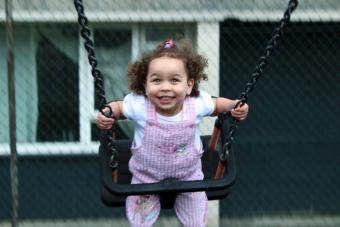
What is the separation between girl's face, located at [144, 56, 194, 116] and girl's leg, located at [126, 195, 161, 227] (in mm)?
427

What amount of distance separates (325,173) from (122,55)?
2.26m

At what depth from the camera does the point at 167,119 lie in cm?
256

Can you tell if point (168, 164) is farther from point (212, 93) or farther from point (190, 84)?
point (212, 93)

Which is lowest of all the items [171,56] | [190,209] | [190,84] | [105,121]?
[190,209]

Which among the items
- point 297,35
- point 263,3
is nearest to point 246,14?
point 263,3

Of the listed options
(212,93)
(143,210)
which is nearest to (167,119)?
(143,210)

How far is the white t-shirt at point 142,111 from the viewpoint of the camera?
257 centimetres

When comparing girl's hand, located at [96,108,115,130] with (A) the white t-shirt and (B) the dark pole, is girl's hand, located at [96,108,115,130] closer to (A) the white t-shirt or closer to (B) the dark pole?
(A) the white t-shirt

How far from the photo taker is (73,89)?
5883 mm

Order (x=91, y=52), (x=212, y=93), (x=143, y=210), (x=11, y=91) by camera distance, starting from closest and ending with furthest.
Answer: (x=91, y=52)
(x=143, y=210)
(x=11, y=91)
(x=212, y=93)

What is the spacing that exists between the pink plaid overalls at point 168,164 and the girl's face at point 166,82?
0.11 meters

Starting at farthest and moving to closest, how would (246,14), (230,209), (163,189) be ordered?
(230,209), (246,14), (163,189)

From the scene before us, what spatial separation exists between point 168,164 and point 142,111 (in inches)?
9.4

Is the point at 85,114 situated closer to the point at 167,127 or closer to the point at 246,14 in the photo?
the point at 246,14
